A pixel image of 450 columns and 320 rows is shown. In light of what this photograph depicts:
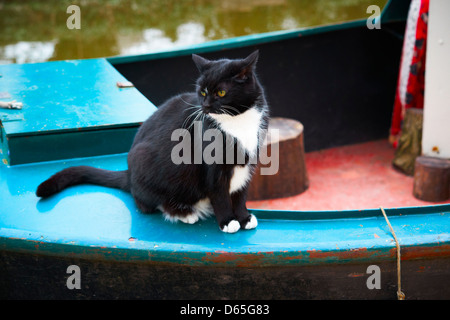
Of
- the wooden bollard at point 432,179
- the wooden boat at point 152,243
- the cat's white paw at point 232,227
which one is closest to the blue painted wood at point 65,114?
the wooden boat at point 152,243

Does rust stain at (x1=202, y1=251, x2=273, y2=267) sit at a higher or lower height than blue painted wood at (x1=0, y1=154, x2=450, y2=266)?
lower

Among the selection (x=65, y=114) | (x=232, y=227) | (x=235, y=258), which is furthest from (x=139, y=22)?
Answer: (x=235, y=258)

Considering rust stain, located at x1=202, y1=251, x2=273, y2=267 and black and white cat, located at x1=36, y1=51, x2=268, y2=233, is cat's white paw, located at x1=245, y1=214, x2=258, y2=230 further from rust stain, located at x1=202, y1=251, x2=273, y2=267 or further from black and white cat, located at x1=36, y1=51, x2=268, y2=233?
rust stain, located at x1=202, y1=251, x2=273, y2=267

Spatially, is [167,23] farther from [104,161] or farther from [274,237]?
[274,237]

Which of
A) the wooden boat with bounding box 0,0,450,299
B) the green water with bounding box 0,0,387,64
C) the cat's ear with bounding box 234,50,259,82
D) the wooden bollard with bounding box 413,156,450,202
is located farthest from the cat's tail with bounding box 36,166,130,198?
the green water with bounding box 0,0,387,64

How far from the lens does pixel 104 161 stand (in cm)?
206

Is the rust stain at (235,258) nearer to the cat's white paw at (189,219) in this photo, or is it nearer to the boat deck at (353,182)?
the cat's white paw at (189,219)

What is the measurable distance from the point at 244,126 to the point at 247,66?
0.18m

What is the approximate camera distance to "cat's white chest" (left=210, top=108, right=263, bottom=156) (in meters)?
1.58

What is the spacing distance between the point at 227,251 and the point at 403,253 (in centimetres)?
48

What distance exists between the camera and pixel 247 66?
1547 mm

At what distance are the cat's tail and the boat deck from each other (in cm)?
136

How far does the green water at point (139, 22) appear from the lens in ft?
20.1

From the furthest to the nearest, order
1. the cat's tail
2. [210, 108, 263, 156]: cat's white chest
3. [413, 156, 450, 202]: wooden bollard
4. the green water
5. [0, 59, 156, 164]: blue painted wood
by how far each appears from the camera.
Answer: the green water, [413, 156, 450, 202]: wooden bollard, [0, 59, 156, 164]: blue painted wood, the cat's tail, [210, 108, 263, 156]: cat's white chest
